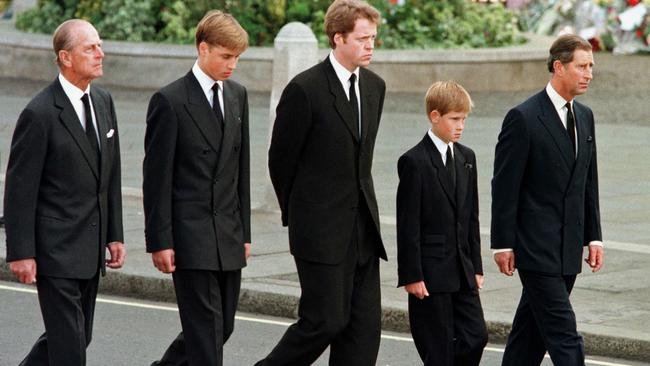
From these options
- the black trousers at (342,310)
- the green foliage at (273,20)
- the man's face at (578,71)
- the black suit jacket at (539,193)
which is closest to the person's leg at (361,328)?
the black trousers at (342,310)

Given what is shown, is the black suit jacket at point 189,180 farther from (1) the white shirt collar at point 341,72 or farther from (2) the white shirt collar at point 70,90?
(1) the white shirt collar at point 341,72

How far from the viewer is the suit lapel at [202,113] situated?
22.0 ft

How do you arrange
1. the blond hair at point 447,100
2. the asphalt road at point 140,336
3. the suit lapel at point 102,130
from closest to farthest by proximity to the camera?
1. the suit lapel at point 102,130
2. the blond hair at point 447,100
3. the asphalt road at point 140,336

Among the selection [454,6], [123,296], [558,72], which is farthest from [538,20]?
[558,72]

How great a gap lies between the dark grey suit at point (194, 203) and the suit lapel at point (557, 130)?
135 cm

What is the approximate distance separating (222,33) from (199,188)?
26.5 inches

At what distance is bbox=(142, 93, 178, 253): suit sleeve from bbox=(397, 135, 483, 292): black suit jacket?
1011 mm

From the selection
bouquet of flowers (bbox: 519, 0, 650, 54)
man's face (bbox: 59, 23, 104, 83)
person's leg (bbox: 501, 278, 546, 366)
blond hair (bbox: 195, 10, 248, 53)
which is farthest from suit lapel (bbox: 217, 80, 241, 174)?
bouquet of flowers (bbox: 519, 0, 650, 54)

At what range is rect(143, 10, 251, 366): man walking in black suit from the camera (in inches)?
260

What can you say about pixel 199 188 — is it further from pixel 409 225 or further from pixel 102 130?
pixel 409 225

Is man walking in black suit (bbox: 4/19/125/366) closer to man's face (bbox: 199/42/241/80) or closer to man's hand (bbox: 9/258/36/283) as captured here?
man's hand (bbox: 9/258/36/283)

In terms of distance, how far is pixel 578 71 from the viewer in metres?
6.77

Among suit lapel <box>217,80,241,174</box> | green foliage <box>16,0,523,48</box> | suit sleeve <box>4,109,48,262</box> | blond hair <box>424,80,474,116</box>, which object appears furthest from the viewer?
green foliage <box>16,0,523,48</box>

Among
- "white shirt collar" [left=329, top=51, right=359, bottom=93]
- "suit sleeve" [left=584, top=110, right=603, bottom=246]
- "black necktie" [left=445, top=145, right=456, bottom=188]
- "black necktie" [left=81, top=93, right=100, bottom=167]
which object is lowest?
"suit sleeve" [left=584, top=110, right=603, bottom=246]
